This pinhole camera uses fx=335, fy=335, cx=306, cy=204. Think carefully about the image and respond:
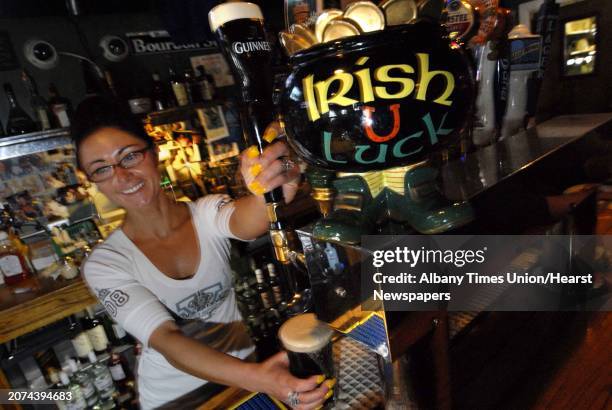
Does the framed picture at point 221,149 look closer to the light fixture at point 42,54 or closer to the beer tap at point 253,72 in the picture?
the light fixture at point 42,54

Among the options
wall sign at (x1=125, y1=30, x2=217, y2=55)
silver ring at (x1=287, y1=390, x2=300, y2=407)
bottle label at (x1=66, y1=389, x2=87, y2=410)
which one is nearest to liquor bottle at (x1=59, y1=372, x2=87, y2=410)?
bottle label at (x1=66, y1=389, x2=87, y2=410)

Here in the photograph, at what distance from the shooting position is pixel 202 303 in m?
1.22

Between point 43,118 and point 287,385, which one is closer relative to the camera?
point 287,385

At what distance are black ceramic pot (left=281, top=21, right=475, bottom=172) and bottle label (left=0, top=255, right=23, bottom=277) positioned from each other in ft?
6.67

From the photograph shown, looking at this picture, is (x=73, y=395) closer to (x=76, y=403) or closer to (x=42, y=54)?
(x=76, y=403)

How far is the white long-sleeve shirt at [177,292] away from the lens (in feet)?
3.27

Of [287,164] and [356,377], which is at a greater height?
[287,164]

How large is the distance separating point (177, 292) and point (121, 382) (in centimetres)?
131

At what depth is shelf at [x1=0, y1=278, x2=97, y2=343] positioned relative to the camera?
1505 mm

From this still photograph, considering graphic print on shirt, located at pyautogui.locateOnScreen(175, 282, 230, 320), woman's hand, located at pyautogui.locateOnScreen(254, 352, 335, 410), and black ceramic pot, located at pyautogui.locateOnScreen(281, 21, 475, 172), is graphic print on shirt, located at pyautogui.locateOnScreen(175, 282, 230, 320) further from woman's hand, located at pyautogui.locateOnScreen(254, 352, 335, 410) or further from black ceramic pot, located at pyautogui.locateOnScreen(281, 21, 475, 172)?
black ceramic pot, located at pyautogui.locateOnScreen(281, 21, 475, 172)

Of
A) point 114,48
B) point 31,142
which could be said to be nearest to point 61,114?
point 31,142

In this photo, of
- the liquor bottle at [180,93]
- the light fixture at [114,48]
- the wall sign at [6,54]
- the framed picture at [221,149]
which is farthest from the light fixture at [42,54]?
the framed picture at [221,149]

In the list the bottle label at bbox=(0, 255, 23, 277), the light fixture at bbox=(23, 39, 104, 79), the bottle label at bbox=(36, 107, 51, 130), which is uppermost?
the light fixture at bbox=(23, 39, 104, 79)

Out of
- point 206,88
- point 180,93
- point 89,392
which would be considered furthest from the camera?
point 206,88
